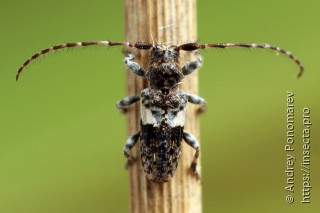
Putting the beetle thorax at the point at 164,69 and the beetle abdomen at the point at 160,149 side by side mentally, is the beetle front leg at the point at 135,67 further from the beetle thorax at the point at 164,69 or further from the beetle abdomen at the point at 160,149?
the beetle abdomen at the point at 160,149

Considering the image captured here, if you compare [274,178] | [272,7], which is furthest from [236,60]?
[274,178]

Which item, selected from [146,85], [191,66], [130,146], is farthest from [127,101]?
[191,66]

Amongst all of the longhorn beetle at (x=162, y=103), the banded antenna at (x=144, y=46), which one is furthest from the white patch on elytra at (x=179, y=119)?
the banded antenna at (x=144, y=46)

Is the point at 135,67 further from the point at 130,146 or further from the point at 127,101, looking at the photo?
the point at 130,146

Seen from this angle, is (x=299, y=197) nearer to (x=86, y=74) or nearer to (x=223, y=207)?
(x=223, y=207)

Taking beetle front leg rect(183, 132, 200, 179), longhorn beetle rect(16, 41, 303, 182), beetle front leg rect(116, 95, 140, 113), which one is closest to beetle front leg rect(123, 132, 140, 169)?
longhorn beetle rect(16, 41, 303, 182)
